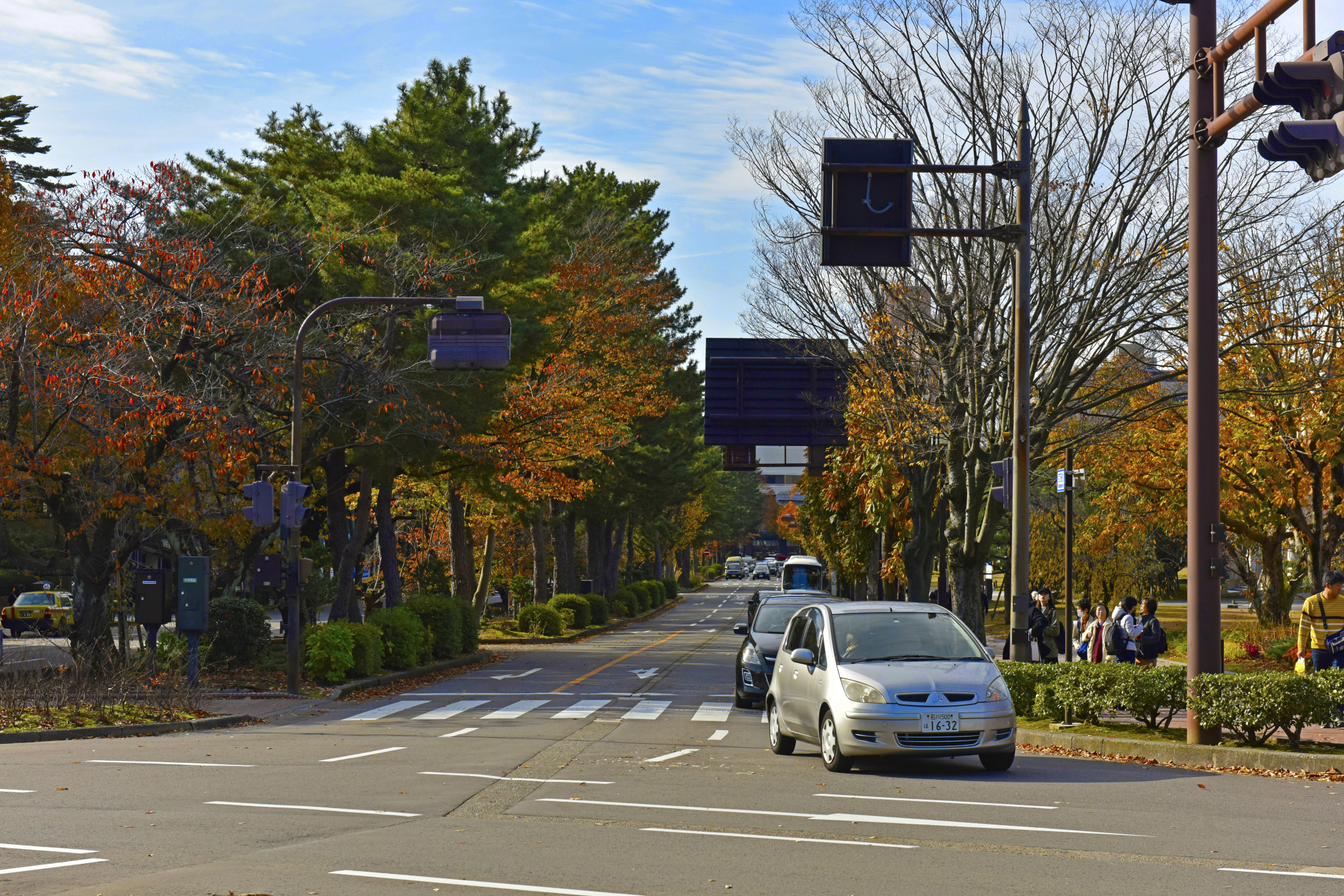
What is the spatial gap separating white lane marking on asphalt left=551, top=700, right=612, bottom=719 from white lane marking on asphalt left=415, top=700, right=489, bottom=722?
5.22 feet

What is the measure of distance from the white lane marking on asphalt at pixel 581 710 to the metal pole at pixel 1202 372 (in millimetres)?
8764

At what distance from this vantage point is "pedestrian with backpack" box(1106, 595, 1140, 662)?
19938 millimetres

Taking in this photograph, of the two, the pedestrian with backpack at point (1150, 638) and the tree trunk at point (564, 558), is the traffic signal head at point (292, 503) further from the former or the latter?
the tree trunk at point (564, 558)

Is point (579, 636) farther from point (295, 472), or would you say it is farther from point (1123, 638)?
point (1123, 638)

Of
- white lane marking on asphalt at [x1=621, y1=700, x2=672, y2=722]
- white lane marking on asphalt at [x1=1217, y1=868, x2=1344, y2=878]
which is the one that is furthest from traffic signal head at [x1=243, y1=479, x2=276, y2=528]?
white lane marking on asphalt at [x1=1217, y1=868, x2=1344, y2=878]

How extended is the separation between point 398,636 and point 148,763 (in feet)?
48.6

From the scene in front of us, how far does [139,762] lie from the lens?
1321cm

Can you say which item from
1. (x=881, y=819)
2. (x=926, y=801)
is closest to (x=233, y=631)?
(x=926, y=801)

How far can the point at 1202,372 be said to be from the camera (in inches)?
521

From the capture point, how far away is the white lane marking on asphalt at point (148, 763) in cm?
1308

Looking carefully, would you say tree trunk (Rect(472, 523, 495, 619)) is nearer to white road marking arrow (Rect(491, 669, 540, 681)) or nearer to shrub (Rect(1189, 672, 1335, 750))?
white road marking arrow (Rect(491, 669, 540, 681))

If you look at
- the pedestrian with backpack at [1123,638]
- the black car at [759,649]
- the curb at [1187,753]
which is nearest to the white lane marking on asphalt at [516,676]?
the black car at [759,649]

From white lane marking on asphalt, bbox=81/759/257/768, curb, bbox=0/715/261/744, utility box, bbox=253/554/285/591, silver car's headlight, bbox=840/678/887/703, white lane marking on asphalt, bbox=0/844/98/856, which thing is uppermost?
utility box, bbox=253/554/285/591

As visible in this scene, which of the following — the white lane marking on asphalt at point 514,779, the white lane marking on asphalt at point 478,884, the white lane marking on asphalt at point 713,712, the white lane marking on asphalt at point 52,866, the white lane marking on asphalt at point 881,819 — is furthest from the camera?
the white lane marking on asphalt at point 713,712
